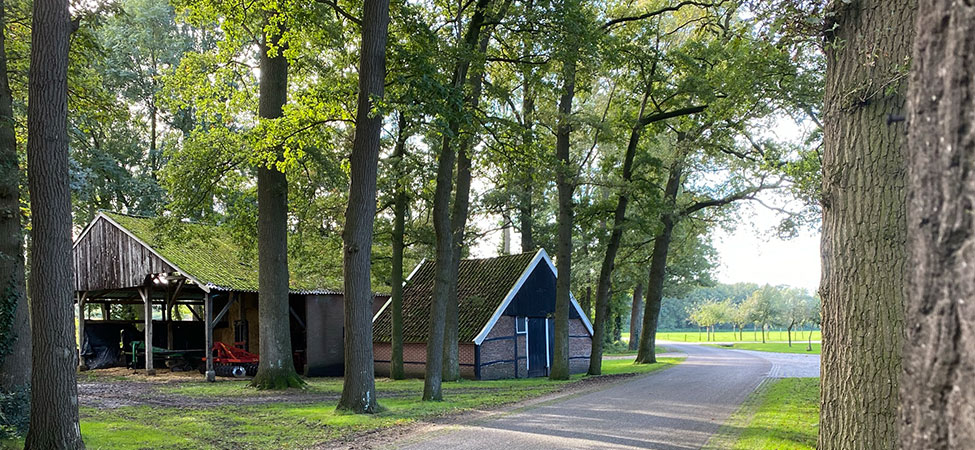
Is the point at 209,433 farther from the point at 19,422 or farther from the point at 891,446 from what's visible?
the point at 891,446

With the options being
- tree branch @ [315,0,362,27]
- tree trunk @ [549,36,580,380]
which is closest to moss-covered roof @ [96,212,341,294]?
A: tree trunk @ [549,36,580,380]

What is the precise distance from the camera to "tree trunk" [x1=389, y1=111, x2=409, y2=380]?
1877 centimetres

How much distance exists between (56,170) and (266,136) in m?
6.18

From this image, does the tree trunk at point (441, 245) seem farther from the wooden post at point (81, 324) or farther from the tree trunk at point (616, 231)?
the wooden post at point (81, 324)

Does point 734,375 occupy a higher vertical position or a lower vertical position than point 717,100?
lower

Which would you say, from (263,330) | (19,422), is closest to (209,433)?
(19,422)

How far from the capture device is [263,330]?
17891 millimetres

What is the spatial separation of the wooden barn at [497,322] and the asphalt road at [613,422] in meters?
6.66

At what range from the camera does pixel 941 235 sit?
2059 millimetres

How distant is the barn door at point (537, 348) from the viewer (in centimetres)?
2658

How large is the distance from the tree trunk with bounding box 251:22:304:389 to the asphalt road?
734 centimetres

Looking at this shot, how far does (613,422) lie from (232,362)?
1603cm

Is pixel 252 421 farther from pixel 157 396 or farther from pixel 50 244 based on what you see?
pixel 157 396

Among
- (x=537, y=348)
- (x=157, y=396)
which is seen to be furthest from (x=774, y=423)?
(x=537, y=348)
